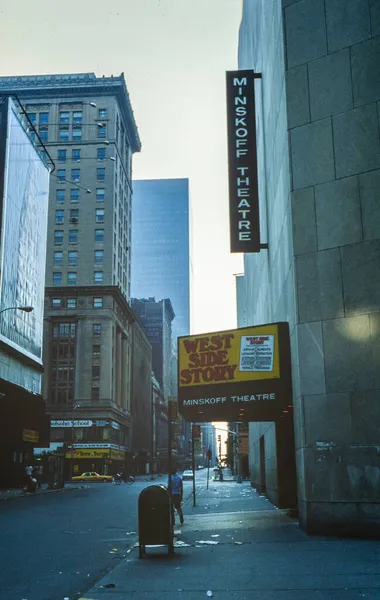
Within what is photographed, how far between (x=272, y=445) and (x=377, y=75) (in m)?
14.6

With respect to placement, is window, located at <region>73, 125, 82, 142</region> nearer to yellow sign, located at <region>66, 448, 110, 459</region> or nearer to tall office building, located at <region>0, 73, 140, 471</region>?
tall office building, located at <region>0, 73, 140, 471</region>

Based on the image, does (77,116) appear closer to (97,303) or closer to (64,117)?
(64,117)

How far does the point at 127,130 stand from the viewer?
124m

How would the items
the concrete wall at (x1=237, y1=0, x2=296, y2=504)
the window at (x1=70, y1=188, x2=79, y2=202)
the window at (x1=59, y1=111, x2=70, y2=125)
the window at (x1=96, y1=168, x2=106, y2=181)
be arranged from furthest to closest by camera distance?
the window at (x1=59, y1=111, x2=70, y2=125), the window at (x1=70, y1=188, x2=79, y2=202), the window at (x1=96, y1=168, x2=106, y2=181), the concrete wall at (x1=237, y1=0, x2=296, y2=504)

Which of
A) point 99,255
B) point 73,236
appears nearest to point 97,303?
point 99,255

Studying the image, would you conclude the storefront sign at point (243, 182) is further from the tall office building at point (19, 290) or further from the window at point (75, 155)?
the window at point (75, 155)

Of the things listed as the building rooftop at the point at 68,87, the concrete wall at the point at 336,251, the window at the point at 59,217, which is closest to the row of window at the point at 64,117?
the building rooftop at the point at 68,87

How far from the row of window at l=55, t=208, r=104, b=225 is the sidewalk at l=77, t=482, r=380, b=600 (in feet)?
305

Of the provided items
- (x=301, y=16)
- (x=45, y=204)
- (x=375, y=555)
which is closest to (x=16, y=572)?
(x=375, y=555)

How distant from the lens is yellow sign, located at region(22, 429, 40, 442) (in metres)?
53.7

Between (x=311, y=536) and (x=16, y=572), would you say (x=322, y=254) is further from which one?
(x=16, y=572)

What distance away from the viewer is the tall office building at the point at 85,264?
97750 mm

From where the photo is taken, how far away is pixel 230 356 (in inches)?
730

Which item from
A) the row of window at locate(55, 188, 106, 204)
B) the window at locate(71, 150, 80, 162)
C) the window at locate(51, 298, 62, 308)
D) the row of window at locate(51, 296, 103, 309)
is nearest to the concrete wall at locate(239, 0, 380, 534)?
the row of window at locate(51, 296, 103, 309)
